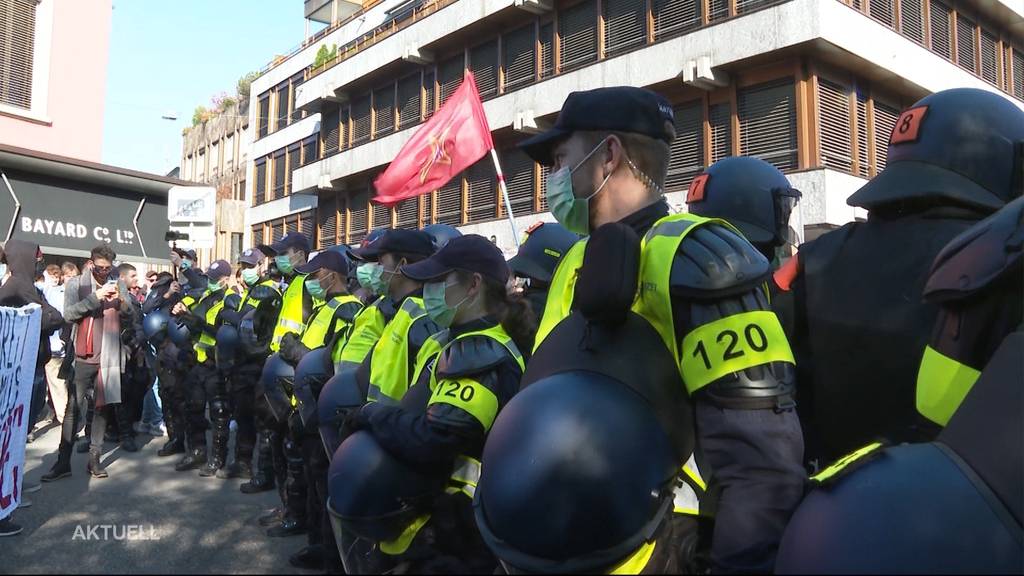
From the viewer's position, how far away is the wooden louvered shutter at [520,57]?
20.3 meters

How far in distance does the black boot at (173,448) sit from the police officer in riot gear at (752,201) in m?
8.17

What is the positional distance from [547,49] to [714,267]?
19.4 meters

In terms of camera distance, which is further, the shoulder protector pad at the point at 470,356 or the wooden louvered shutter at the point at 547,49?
the wooden louvered shutter at the point at 547,49

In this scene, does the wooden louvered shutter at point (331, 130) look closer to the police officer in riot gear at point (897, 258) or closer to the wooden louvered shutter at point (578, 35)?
the wooden louvered shutter at point (578, 35)

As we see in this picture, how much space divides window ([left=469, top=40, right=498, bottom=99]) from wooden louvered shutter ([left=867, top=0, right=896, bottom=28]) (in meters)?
9.61

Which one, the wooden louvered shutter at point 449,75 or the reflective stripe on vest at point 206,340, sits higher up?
the wooden louvered shutter at point 449,75

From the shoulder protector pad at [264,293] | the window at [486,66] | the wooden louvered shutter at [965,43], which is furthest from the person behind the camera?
the window at [486,66]

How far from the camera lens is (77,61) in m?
17.8

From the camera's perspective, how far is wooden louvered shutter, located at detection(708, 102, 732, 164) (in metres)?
16.0

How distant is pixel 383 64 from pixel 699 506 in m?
24.8

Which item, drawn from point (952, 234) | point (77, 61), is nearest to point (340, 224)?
point (77, 61)

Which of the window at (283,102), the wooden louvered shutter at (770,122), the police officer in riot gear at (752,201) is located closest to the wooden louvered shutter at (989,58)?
the wooden louvered shutter at (770,122)

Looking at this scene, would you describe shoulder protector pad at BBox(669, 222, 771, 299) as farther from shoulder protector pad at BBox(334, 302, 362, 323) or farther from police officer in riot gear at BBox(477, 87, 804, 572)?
shoulder protector pad at BBox(334, 302, 362, 323)

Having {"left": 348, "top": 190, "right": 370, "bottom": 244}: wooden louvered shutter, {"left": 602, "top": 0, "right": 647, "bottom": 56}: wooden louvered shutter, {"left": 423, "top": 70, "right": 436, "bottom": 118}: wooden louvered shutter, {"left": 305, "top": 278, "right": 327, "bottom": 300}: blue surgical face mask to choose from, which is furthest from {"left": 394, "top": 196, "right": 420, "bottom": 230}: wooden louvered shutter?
{"left": 305, "top": 278, "right": 327, "bottom": 300}: blue surgical face mask
